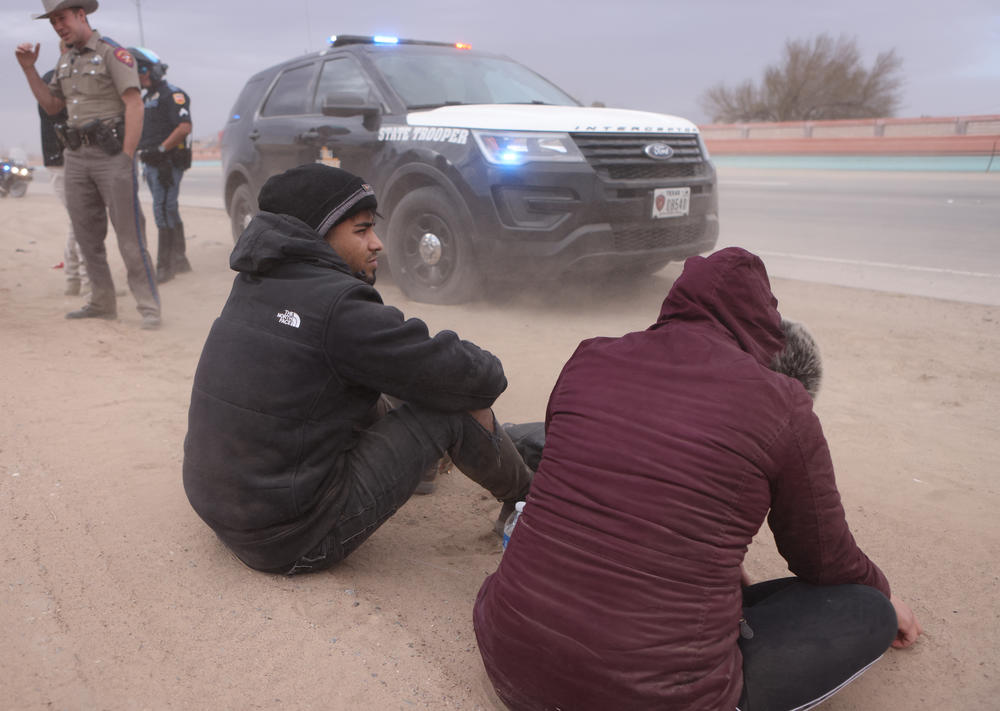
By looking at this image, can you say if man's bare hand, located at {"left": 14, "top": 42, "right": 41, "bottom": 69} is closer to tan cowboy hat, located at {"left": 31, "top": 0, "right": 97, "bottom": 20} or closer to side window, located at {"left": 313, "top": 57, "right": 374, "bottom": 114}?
tan cowboy hat, located at {"left": 31, "top": 0, "right": 97, "bottom": 20}

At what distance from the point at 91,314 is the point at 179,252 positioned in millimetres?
2358

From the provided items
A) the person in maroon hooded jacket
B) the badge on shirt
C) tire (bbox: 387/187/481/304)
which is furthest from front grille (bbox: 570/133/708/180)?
the person in maroon hooded jacket

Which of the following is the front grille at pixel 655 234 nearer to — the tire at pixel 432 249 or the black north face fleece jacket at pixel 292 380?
the tire at pixel 432 249

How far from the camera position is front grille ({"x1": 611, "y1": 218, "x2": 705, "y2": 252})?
6090 millimetres

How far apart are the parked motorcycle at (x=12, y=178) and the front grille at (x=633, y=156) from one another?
18.2m

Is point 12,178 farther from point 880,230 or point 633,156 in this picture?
point 880,230

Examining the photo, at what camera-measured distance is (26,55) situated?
19.4ft

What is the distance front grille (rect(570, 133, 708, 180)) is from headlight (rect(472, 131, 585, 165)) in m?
0.09

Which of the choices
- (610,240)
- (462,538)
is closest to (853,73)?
(610,240)

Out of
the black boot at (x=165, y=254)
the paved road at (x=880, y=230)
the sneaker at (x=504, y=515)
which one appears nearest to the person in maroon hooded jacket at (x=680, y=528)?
the sneaker at (x=504, y=515)

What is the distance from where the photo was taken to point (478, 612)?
7.45 feet

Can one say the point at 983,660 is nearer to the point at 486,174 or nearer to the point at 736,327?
the point at 736,327

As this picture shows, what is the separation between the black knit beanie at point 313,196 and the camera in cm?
285

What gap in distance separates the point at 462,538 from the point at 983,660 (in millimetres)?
1835
